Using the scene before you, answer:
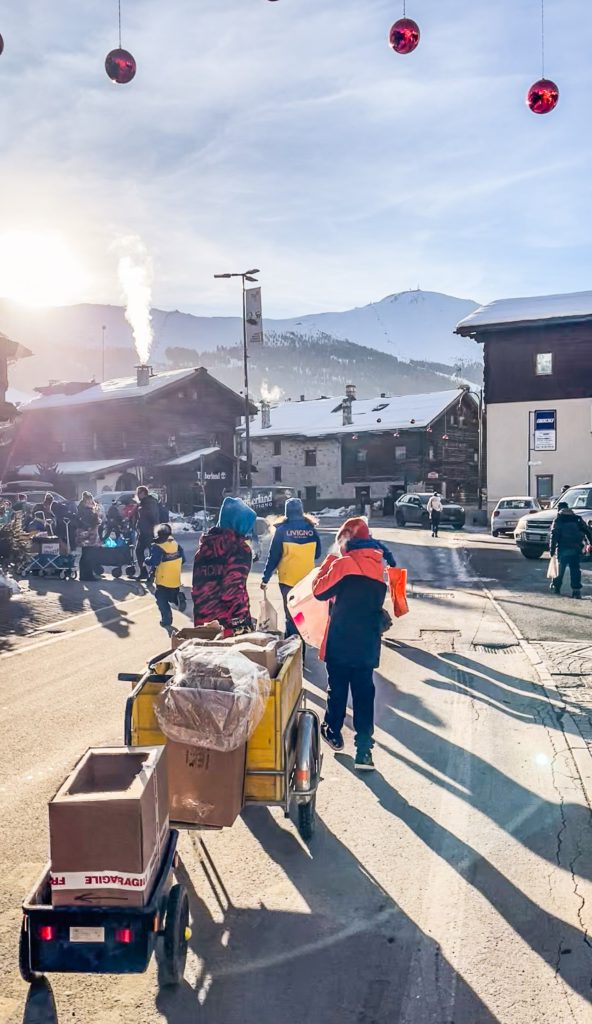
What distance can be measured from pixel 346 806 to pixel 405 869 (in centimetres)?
93

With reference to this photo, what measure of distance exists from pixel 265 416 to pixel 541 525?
1834 inches

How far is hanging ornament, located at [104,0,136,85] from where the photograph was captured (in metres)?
7.82

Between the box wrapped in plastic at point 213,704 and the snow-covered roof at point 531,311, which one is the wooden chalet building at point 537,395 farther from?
the box wrapped in plastic at point 213,704

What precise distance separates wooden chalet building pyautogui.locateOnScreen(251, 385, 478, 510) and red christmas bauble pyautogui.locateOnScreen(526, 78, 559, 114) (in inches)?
1847

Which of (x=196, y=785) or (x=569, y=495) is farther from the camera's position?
(x=569, y=495)

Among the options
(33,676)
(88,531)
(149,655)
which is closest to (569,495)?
(88,531)

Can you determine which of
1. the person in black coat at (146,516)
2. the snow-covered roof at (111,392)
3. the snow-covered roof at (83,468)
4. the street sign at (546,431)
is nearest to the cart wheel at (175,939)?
the person in black coat at (146,516)

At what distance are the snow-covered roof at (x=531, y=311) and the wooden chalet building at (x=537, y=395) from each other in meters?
0.05

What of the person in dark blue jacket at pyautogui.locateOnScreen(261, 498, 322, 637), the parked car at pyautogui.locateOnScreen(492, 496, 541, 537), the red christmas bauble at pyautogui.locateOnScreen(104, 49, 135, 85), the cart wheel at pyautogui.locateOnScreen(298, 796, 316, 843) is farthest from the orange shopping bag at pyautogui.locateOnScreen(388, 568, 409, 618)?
the parked car at pyautogui.locateOnScreen(492, 496, 541, 537)

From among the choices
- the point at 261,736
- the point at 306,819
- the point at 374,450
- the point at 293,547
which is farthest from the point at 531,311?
the point at 261,736

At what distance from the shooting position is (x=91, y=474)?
44969 millimetres

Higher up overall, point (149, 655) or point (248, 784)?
point (248, 784)

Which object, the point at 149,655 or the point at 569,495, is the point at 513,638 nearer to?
the point at 149,655

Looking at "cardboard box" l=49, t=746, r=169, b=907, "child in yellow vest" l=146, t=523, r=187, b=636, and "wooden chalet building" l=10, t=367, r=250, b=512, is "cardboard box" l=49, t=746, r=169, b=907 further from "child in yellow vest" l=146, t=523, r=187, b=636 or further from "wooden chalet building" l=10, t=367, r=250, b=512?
"wooden chalet building" l=10, t=367, r=250, b=512
